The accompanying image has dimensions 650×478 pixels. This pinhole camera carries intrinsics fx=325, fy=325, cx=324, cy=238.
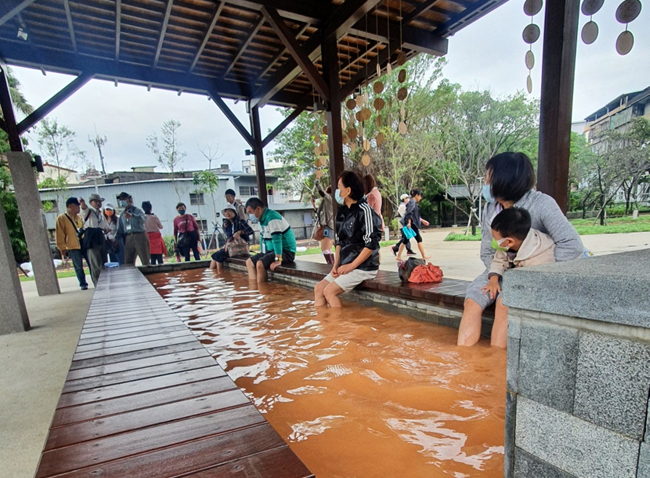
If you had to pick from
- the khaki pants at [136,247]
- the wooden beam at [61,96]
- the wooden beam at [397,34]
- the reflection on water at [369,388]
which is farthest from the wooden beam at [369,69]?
the khaki pants at [136,247]

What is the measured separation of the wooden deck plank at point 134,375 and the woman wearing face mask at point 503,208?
1.61 metres

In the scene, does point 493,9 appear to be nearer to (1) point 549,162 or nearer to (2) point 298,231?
(1) point 549,162

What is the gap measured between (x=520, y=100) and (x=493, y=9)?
15280 mm

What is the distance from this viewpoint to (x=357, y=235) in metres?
3.33

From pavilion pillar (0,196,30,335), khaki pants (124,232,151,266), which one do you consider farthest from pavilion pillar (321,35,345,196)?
khaki pants (124,232,151,266)

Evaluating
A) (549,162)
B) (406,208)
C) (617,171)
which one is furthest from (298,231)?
(549,162)

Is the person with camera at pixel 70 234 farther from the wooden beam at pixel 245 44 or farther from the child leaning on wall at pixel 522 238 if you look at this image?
the child leaning on wall at pixel 522 238

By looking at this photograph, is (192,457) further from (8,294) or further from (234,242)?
(234,242)

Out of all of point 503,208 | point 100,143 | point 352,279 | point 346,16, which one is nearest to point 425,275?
point 352,279

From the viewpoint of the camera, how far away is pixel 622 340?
75 cm

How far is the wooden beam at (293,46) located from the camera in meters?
3.91

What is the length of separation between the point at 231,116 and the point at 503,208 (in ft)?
18.9

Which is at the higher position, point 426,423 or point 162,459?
point 162,459


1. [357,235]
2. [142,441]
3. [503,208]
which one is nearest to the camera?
[142,441]
